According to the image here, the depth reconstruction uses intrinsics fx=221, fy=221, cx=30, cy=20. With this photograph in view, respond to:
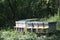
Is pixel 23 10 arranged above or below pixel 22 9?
below

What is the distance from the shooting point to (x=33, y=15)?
27109 mm

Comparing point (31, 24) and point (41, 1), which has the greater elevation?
point (41, 1)

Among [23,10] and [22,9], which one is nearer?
[22,9]

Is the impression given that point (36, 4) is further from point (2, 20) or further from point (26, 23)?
point (26, 23)

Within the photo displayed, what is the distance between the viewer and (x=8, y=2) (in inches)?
968

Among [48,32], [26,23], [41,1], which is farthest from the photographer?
[41,1]

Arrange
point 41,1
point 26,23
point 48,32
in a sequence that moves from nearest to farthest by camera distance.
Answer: point 48,32
point 26,23
point 41,1

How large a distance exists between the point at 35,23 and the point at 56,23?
192 centimetres

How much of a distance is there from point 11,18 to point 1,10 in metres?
1.88

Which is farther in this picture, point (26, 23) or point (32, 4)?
point (32, 4)

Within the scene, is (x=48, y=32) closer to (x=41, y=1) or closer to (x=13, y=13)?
(x=41, y=1)

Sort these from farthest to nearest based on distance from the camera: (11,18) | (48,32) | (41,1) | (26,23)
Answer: (11,18) → (41,1) → (26,23) → (48,32)

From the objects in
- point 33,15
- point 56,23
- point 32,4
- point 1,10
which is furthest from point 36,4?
point 56,23

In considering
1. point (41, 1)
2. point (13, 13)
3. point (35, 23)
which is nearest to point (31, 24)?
point (35, 23)
